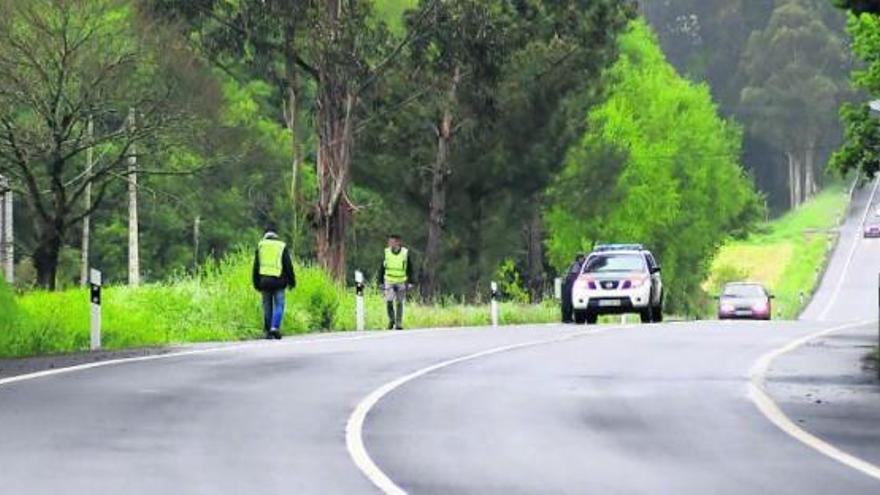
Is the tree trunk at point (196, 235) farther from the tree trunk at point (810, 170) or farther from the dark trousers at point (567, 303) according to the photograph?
the tree trunk at point (810, 170)

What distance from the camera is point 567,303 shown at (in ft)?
138

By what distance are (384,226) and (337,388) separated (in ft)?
171

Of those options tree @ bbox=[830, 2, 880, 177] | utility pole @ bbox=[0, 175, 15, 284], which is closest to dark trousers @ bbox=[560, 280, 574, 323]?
tree @ bbox=[830, 2, 880, 177]

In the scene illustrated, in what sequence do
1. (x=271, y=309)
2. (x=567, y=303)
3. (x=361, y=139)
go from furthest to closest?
1. (x=361, y=139)
2. (x=567, y=303)
3. (x=271, y=309)

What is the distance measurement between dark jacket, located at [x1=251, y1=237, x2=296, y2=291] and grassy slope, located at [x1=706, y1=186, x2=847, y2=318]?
64734mm

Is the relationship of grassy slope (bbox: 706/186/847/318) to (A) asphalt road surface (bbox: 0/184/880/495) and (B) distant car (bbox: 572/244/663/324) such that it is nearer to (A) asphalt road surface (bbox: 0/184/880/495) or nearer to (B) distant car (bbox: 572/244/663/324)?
(B) distant car (bbox: 572/244/663/324)

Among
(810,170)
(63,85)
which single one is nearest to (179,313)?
(63,85)

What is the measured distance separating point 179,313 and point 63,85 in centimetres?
1544

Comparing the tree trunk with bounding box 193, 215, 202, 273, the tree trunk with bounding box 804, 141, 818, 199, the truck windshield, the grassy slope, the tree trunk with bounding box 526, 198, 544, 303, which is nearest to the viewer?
the truck windshield

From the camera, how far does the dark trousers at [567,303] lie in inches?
1646

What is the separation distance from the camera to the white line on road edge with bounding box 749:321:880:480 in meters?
12.5

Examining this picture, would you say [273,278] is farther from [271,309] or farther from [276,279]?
[271,309]

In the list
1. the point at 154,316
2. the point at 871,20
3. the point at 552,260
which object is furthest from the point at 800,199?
the point at 154,316

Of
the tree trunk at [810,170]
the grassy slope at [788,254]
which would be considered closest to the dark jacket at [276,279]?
the grassy slope at [788,254]
